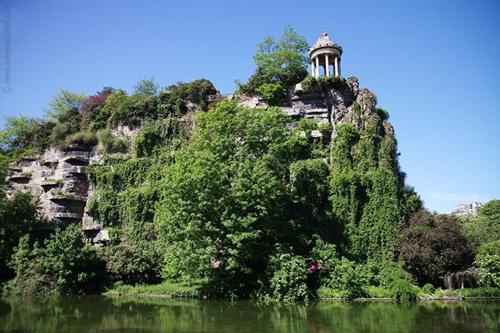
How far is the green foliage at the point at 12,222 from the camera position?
3434 centimetres

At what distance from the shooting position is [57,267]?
104 ft

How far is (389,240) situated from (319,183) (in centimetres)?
684

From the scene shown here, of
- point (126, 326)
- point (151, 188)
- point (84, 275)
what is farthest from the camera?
point (151, 188)

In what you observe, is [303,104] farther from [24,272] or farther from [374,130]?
[24,272]

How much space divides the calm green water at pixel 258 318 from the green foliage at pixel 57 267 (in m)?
8.29

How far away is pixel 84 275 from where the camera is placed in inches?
1256

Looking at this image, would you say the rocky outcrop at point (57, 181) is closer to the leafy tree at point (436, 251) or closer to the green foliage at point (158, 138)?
the green foliage at point (158, 138)

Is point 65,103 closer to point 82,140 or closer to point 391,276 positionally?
point 82,140

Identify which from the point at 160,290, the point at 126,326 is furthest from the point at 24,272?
the point at 126,326

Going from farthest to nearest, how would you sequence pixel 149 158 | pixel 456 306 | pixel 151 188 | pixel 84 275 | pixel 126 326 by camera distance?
pixel 149 158, pixel 151 188, pixel 84 275, pixel 456 306, pixel 126 326

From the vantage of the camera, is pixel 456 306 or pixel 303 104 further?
pixel 303 104

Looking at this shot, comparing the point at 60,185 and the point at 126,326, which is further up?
the point at 60,185

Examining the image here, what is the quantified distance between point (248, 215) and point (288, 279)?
466 cm

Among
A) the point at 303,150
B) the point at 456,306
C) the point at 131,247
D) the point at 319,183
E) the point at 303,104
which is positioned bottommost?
the point at 456,306
